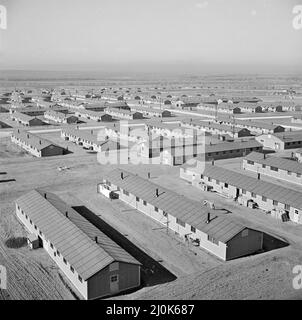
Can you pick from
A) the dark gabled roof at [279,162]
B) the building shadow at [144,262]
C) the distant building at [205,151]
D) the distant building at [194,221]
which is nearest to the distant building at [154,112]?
the distant building at [205,151]

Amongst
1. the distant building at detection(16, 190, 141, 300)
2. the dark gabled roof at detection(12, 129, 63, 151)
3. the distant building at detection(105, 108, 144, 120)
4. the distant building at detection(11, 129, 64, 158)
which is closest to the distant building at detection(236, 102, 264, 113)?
the distant building at detection(105, 108, 144, 120)

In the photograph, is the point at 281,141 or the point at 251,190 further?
the point at 281,141

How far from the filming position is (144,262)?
29359 mm

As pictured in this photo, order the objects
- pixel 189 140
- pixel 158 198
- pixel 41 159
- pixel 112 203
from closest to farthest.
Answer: pixel 158 198 → pixel 112 203 → pixel 41 159 → pixel 189 140

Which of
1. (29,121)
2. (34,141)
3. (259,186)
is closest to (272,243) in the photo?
(259,186)

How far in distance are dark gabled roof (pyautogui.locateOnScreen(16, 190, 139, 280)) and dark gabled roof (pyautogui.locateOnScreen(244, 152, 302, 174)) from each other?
28133 millimetres

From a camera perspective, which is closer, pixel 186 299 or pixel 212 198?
pixel 186 299

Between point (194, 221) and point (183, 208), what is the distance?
Answer: 2.37m

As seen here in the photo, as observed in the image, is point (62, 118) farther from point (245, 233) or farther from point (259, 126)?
point (245, 233)

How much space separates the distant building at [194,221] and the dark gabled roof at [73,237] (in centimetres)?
704
